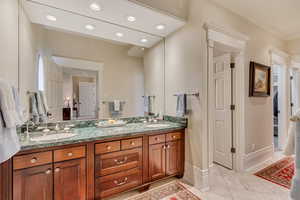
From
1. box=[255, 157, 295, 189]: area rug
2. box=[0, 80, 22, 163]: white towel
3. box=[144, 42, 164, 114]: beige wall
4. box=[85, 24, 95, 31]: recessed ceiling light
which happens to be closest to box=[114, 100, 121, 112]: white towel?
box=[144, 42, 164, 114]: beige wall

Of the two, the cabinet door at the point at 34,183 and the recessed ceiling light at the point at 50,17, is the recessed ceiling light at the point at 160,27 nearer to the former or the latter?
the recessed ceiling light at the point at 50,17

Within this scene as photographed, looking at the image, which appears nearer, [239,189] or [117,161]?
[117,161]

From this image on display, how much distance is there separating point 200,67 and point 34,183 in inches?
89.5

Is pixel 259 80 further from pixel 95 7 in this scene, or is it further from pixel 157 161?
pixel 95 7

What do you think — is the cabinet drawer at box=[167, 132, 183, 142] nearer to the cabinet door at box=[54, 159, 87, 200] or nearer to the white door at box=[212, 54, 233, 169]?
the white door at box=[212, 54, 233, 169]

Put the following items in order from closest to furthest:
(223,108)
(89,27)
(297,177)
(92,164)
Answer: (297,177)
(92,164)
(89,27)
(223,108)

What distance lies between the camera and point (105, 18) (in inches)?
80.2

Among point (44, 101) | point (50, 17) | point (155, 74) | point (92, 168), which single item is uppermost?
point (50, 17)

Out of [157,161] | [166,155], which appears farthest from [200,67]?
[157,161]

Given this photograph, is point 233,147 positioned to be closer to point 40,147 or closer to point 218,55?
point 218,55

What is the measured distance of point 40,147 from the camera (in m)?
1.32

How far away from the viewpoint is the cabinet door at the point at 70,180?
1412 millimetres

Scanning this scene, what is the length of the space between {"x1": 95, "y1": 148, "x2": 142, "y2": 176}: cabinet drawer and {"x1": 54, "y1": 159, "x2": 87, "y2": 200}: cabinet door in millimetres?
161

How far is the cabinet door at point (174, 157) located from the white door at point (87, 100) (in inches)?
50.6
